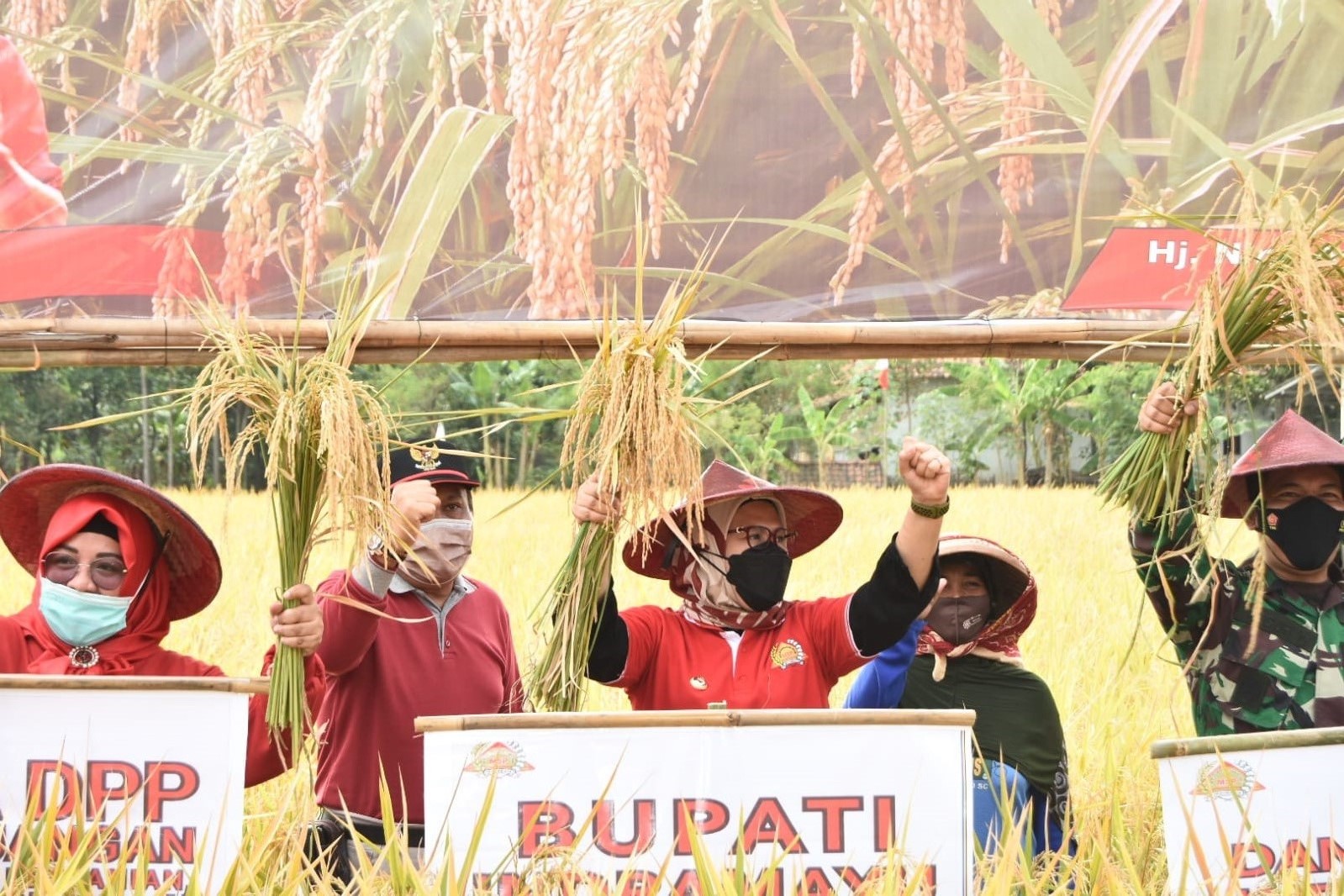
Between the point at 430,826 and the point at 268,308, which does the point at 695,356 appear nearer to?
the point at 268,308

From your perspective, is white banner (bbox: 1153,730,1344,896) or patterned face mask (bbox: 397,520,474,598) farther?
patterned face mask (bbox: 397,520,474,598)

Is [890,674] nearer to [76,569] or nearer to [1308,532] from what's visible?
[1308,532]

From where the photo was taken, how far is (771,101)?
3998mm

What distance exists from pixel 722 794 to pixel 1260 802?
0.99 metres

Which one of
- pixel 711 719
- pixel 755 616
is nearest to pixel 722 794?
pixel 711 719

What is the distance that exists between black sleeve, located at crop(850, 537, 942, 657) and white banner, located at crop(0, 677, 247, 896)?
54.6 inches

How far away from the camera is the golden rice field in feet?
15.7

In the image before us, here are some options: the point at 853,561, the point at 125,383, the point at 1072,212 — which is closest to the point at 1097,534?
the point at 853,561

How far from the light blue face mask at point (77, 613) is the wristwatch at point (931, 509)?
176 centimetres

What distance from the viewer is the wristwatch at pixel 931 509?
3.34m

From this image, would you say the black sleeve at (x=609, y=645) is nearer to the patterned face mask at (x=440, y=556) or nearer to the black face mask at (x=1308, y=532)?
the patterned face mask at (x=440, y=556)

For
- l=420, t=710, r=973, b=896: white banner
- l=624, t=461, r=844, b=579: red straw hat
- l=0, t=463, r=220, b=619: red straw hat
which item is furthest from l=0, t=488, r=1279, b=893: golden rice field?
l=420, t=710, r=973, b=896: white banner

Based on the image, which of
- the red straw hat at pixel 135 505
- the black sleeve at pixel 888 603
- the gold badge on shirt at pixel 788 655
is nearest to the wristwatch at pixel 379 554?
the red straw hat at pixel 135 505

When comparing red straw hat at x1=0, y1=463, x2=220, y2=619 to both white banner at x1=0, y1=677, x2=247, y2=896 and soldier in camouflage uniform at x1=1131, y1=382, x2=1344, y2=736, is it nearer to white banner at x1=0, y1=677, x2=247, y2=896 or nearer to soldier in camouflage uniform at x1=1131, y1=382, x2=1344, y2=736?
white banner at x1=0, y1=677, x2=247, y2=896
